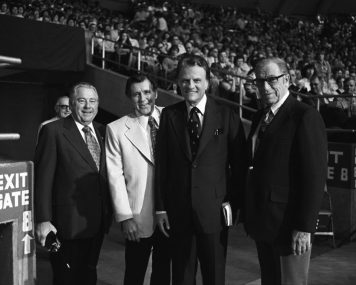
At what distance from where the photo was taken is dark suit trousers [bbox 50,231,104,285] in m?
3.06

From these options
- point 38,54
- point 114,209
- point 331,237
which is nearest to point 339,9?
point 38,54

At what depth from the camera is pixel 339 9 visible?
2438 centimetres

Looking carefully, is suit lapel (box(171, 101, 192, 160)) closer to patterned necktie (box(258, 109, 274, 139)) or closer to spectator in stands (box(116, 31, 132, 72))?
patterned necktie (box(258, 109, 274, 139))

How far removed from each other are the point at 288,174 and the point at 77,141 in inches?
50.0

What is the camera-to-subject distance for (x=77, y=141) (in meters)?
3.09

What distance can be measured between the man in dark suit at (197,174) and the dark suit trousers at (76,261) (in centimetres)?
53

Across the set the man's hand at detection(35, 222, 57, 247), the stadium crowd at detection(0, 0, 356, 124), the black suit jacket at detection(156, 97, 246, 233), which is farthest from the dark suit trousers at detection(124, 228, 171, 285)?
the stadium crowd at detection(0, 0, 356, 124)

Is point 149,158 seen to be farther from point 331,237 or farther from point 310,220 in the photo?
point 331,237

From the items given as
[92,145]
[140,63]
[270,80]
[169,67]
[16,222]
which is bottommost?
[16,222]

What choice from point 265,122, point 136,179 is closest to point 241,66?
point 136,179

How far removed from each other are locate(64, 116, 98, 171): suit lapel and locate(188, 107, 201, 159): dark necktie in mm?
648

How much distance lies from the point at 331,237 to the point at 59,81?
6930 millimetres

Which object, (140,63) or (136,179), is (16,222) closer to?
(136,179)

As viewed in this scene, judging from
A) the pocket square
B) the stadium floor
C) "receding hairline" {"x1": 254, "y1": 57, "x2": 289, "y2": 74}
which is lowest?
the stadium floor
